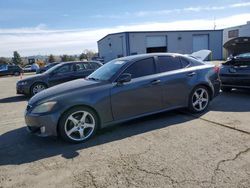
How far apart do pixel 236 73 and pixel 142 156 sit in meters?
5.57

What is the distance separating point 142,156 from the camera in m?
4.15

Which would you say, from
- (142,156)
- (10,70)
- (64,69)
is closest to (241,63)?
(142,156)

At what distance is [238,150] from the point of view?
13.6ft

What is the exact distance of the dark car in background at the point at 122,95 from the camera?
4.87 metres

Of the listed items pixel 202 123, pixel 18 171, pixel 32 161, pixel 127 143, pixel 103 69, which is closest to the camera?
pixel 18 171

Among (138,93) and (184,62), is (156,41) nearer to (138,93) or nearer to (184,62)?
(184,62)

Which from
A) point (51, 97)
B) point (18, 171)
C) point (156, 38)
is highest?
point (156, 38)

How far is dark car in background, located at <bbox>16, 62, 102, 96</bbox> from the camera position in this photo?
11406mm

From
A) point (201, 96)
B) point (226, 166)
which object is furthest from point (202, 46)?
point (226, 166)

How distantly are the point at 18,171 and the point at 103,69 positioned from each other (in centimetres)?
311

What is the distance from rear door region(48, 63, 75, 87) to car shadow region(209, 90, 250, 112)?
629 centimetres

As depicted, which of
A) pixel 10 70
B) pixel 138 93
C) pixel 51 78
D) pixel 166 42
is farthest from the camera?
pixel 166 42

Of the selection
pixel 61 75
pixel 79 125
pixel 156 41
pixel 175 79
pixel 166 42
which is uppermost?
pixel 156 41

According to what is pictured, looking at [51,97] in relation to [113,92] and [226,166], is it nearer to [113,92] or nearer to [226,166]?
[113,92]
